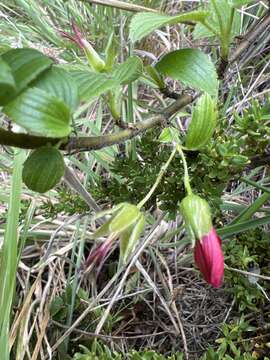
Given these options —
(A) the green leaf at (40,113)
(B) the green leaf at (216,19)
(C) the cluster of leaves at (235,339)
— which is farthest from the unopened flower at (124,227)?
(C) the cluster of leaves at (235,339)

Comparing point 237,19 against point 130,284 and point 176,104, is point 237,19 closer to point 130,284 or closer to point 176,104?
point 176,104

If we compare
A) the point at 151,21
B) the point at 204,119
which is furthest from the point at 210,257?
the point at 151,21

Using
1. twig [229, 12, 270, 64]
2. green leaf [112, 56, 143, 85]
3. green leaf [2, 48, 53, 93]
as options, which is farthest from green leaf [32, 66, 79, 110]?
twig [229, 12, 270, 64]

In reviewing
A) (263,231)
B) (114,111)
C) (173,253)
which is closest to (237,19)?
(114,111)

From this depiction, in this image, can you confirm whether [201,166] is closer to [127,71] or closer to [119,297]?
[127,71]

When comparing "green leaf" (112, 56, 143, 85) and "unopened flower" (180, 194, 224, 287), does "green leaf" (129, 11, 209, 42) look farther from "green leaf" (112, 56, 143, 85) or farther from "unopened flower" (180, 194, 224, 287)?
"unopened flower" (180, 194, 224, 287)

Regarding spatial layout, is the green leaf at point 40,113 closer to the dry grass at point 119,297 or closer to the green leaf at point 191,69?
the green leaf at point 191,69
